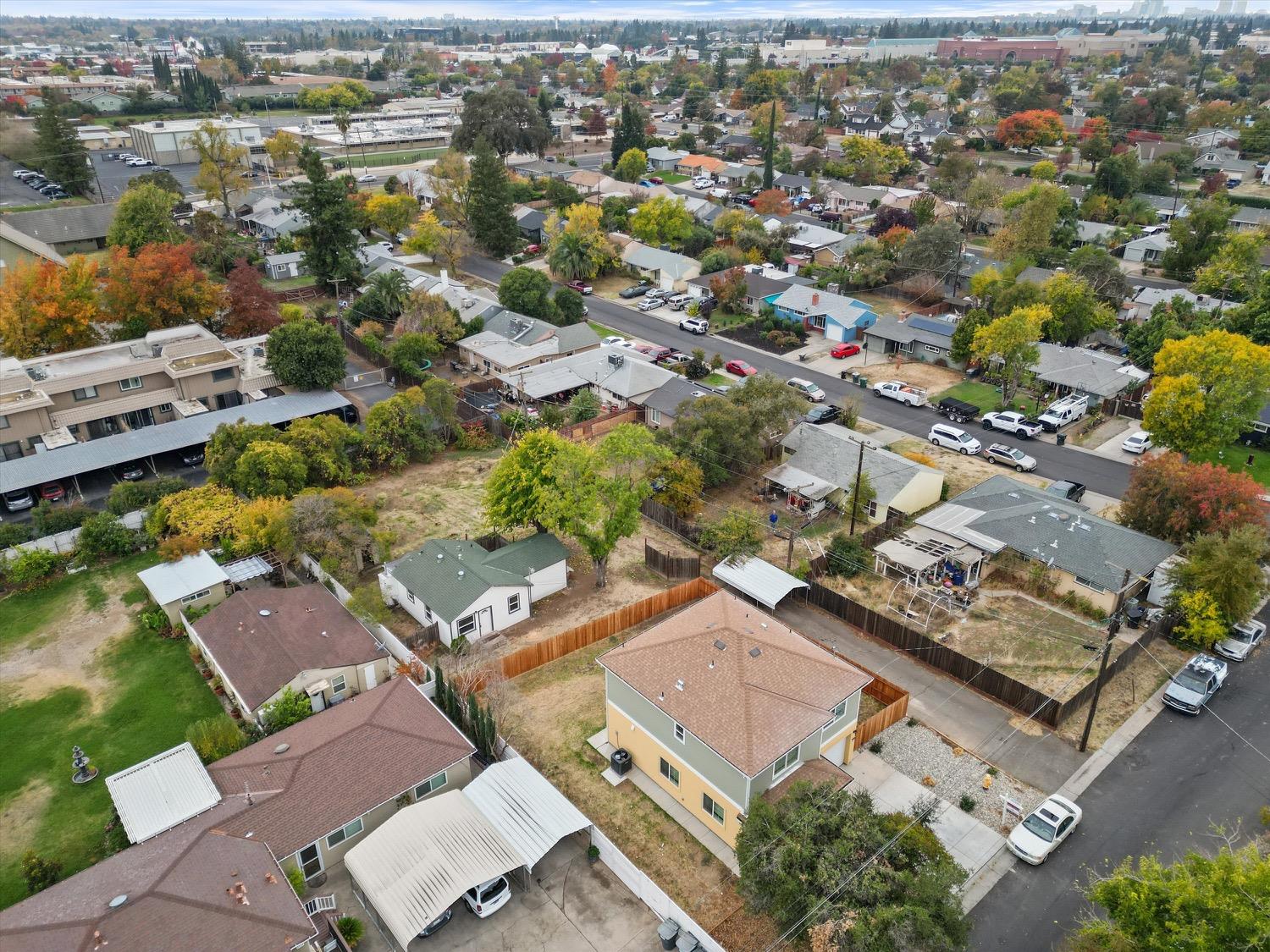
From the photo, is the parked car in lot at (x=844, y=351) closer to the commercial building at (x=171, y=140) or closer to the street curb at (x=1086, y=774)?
the street curb at (x=1086, y=774)

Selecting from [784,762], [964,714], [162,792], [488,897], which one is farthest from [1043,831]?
[162,792]

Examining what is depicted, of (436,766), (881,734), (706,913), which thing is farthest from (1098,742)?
(436,766)

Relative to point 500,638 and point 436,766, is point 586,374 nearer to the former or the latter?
point 500,638

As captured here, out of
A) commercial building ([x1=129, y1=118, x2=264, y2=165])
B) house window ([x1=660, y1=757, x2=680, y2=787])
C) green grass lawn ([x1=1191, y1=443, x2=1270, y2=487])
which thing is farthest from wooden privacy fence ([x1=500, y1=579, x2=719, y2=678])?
A: commercial building ([x1=129, y1=118, x2=264, y2=165])

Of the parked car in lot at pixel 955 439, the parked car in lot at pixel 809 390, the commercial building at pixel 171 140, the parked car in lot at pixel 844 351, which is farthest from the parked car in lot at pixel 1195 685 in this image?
the commercial building at pixel 171 140

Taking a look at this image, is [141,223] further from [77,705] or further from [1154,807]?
[1154,807]

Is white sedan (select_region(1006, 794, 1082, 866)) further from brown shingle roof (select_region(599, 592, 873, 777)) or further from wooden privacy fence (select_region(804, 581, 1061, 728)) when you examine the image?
brown shingle roof (select_region(599, 592, 873, 777))

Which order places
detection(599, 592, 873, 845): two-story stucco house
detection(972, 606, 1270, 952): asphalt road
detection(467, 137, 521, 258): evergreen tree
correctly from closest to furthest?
detection(972, 606, 1270, 952): asphalt road → detection(599, 592, 873, 845): two-story stucco house → detection(467, 137, 521, 258): evergreen tree

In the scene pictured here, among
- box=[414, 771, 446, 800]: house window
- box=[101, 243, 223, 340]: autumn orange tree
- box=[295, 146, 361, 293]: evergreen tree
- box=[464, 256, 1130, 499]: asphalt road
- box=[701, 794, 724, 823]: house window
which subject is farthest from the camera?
box=[295, 146, 361, 293]: evergreen tree
